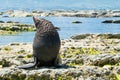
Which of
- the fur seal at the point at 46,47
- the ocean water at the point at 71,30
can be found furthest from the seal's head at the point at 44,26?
the ocean water at the point at 71,30

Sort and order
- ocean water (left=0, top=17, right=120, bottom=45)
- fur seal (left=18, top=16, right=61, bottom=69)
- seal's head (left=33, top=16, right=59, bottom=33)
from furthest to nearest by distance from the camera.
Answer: ocean water (left=0, top=17, right=120, bottom=45), seal's head (left=33, top=16, right=59, bottom=33), fur seal (left=18, top=16, right=61, bottom=69)

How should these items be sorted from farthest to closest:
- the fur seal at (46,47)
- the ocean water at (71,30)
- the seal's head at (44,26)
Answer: the ocean water at (71,30)
the seal's head at (44,26)
the fur seal at (46,47)

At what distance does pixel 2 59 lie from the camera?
52.1 ft

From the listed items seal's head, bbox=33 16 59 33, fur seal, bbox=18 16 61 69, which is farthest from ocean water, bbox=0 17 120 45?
fur seal, bbox=18 16 61 69

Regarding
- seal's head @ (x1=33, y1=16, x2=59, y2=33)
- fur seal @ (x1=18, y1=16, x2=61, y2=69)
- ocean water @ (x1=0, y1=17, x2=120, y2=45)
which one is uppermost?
seal's head @ (x1=33, y1=16, x2=59, y2=33)

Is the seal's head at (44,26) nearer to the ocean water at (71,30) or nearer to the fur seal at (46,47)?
the fur seal at (46,47)

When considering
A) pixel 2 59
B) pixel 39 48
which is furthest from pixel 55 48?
pixel 2 59

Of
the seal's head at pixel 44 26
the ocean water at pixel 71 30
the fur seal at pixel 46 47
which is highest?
the seal's head at pixel 44 26

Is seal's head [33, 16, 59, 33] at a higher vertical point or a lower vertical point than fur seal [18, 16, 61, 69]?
higher

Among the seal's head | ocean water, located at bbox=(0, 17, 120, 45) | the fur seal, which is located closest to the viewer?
the fur seal

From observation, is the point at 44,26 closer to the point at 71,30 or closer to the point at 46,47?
the point at 46,47

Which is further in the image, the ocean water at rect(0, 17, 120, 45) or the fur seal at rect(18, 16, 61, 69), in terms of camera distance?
the ocean water at rect(0, 17, 120, 45)

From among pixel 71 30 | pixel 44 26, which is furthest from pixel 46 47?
pixel 71 30

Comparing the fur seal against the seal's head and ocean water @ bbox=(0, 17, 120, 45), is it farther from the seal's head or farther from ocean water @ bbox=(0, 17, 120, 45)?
ocean water @ bbox=(0, 17, 120, 45)
